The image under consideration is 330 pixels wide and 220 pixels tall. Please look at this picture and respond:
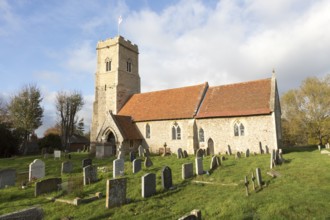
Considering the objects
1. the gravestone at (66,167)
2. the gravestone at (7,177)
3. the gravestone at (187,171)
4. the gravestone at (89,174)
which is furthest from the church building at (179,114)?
the gravestone at (89,174)

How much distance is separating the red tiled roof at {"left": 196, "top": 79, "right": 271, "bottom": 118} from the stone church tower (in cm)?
1136

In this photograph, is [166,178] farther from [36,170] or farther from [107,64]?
[107,64]

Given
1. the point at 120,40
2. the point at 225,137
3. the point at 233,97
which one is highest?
the point at 120,40

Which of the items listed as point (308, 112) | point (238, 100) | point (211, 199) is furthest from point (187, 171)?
point (308, 112)

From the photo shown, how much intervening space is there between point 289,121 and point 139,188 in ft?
98.1

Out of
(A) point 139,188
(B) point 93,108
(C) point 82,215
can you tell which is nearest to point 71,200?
(C) point 82,215

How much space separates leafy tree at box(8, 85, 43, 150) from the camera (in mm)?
34844

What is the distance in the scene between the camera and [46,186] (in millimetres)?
10031

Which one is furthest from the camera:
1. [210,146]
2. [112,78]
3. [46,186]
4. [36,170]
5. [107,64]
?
[107,64]

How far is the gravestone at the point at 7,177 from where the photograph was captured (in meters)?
11.6

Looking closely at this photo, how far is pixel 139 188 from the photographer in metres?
9.79

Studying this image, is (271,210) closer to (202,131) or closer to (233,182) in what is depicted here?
(233,182)

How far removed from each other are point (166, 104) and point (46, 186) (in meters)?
18.1

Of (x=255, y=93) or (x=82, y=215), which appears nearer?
(x=82, y=215)
